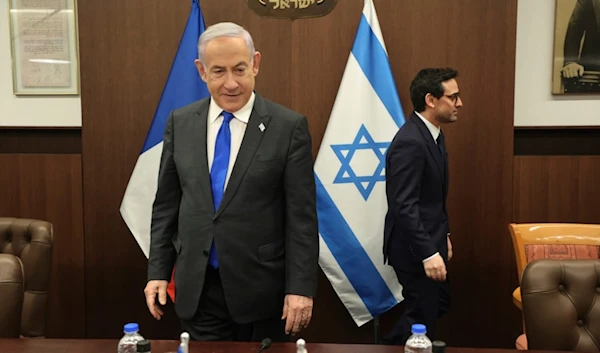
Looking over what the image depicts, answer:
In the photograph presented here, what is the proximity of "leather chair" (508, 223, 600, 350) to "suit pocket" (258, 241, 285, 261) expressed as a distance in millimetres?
1188

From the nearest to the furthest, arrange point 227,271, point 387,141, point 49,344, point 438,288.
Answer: point 49,344 < point 227,271 < point 438,288 < point 387,141

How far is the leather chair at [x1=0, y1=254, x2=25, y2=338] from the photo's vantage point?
164 centimetres

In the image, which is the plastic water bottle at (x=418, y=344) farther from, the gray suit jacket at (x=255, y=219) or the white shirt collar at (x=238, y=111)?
the white shirt collar at (x=238, y=111)

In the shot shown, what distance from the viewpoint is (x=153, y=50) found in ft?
10.2

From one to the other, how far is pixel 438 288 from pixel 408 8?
1.49 metres

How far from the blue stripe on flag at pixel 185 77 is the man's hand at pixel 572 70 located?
2.05 metres

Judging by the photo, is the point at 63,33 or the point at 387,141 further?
the point at 63,33

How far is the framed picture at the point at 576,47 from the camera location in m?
3.10

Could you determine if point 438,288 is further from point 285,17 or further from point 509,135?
point 285,17

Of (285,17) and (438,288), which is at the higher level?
(285,17)

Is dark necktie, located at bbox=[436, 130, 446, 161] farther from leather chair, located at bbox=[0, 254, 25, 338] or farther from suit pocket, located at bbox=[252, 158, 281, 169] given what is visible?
leather chair, located at bbox=[0, 254, 25, 338]

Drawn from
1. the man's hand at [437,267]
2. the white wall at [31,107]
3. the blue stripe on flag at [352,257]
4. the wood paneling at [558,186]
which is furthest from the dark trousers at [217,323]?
the white wall at [31,107]

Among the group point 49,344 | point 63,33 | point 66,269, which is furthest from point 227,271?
point 63,33

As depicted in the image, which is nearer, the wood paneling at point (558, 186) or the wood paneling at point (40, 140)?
the wood paneling at point (558, 186)
